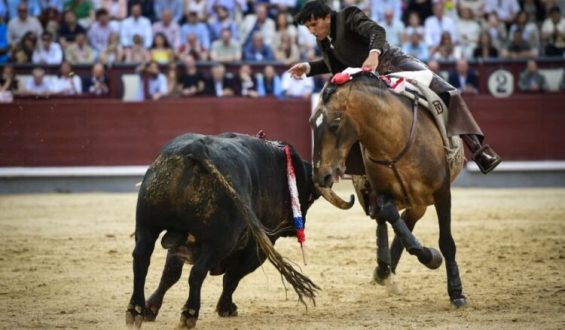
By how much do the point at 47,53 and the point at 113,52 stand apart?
0.87 m

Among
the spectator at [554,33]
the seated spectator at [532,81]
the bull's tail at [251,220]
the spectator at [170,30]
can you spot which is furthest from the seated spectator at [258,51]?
the bull's tail at [251,220]

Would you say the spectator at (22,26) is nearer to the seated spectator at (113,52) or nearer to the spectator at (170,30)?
the seated spectator at (113,52)

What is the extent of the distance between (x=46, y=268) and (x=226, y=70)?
6352 mm

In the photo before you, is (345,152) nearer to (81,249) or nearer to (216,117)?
(81,249)

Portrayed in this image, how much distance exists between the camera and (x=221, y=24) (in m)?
13.6

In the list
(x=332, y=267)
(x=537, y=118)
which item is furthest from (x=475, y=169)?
(x=332, y=267)

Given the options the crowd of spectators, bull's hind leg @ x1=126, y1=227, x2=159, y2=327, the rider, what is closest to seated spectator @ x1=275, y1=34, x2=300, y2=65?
the crowd of spectators

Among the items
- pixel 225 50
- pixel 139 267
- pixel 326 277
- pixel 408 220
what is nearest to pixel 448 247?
pixel 408 220

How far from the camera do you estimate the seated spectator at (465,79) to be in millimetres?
12875

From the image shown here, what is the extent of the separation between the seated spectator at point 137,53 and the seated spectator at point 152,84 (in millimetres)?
240

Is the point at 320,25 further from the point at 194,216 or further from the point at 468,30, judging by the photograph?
the point at 468,30

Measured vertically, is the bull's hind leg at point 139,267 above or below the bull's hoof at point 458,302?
above

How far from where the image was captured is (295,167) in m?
5.51

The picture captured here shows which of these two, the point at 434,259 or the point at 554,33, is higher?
the point at 434,259
